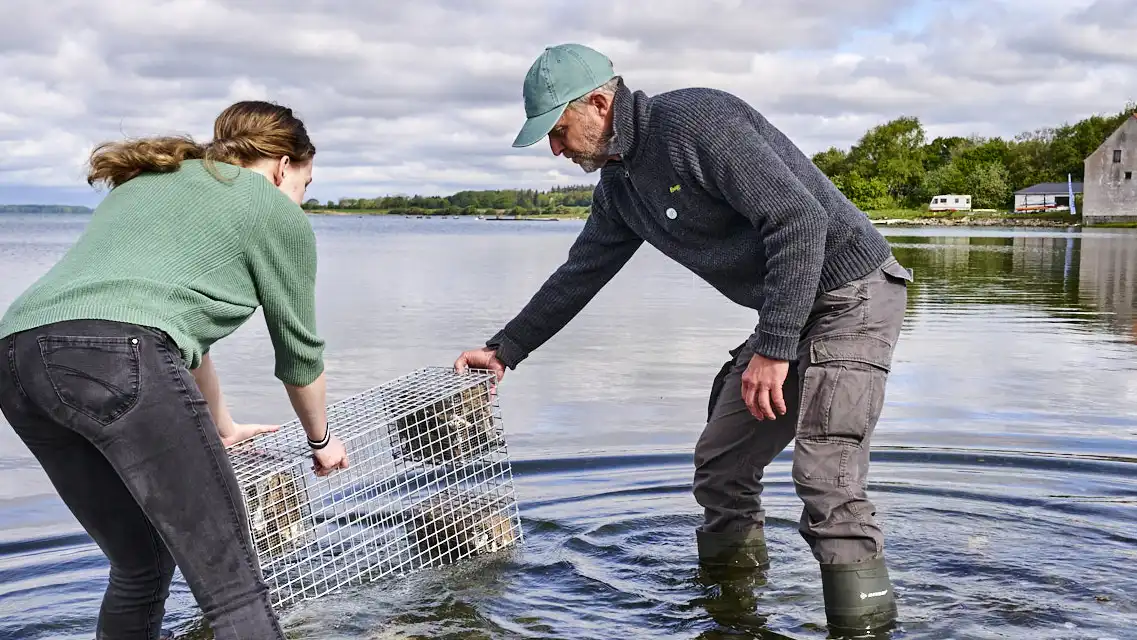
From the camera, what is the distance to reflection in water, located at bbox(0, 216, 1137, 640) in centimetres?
447

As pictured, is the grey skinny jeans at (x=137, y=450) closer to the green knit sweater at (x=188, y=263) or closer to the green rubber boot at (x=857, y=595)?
the green knit sweater at (x=188, y=263)

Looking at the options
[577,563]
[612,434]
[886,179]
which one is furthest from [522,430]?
[886,179]

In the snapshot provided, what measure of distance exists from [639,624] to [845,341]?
1.43m

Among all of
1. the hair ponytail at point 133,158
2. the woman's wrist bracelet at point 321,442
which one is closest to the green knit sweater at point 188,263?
the hair ponytail at point 133,158

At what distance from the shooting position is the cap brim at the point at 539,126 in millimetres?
3938

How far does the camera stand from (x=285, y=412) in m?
8.45

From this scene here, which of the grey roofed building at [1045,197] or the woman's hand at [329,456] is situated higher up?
the grey roofed building at [1045,197]

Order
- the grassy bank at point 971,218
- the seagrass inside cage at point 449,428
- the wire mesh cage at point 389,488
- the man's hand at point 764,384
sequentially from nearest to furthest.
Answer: the man's hand at point 764,384 → the wire mesh cage at point 389,488 → the seagrass inside cage at point 449,428 → the grassy bank at point 971,218

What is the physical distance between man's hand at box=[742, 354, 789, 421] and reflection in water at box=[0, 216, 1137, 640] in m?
0.94

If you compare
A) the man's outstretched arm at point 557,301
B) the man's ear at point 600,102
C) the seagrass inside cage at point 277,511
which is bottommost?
the seagrass inside cage at point 277,511

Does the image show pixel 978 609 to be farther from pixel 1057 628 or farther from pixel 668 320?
pixel 668 320

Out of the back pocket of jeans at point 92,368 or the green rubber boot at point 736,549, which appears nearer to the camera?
the back pocket of jeans at point 92,368

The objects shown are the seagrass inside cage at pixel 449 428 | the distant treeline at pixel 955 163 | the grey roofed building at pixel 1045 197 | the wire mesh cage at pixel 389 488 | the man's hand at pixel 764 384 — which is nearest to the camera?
the man's hand at pixel 764 384

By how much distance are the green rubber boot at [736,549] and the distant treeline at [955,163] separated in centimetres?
10374
